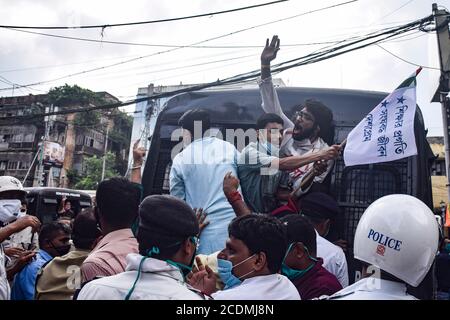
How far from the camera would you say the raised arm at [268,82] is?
364 centimetres

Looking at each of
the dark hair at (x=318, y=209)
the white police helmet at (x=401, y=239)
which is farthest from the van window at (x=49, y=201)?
the white police helmet at (x=401, y=239)

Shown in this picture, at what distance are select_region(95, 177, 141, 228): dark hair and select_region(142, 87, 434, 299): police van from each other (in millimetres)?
1903

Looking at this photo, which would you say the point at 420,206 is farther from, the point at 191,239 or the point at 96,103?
the point at 96,103

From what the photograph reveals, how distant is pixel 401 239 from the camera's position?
176 cm

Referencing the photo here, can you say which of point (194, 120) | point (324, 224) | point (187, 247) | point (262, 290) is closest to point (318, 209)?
point (324, 224)

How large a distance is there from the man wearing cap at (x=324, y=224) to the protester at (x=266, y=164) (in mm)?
264

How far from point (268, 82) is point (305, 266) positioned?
1810 mm

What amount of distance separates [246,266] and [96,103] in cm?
2843

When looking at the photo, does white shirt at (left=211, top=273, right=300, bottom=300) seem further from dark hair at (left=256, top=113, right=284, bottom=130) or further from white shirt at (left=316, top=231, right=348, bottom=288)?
dark hair at (left=256, top=113, right=284, bottom=130)

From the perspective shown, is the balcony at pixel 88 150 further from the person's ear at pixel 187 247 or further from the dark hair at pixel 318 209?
the person's ear at pixel 187 247

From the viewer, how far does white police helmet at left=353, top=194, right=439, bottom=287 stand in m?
1.74

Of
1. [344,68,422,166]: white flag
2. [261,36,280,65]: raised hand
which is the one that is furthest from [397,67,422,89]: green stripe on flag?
[261,36,280,65]: raised hand
